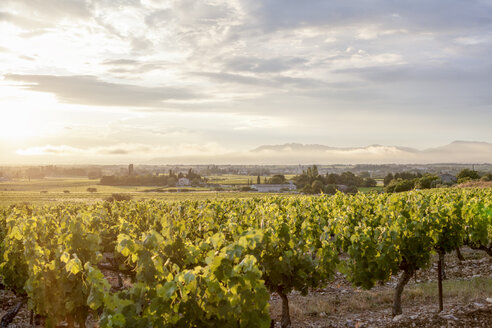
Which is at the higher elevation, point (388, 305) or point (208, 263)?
point (208, 263)

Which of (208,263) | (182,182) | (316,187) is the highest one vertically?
(208,263)

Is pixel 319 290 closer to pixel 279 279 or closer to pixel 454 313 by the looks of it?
pixel 454 313

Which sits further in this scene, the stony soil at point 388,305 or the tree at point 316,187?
the tree at point 316,187

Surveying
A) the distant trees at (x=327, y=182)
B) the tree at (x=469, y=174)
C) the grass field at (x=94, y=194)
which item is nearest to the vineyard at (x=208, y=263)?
the grass field at (x=94, y=194)

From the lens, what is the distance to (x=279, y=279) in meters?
9.36

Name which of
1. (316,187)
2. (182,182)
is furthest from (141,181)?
(316,187)

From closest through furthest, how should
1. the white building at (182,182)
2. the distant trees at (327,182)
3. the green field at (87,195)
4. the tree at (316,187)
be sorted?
1. the green field at (87,195)
2. the tree at (316,187)
3. the distant trees at (327,182)
4. the white building at (182,182)

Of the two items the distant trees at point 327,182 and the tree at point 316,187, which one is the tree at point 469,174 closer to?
the distant trees at point 327,182

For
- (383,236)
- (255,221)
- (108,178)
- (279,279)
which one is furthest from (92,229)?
(108,178)

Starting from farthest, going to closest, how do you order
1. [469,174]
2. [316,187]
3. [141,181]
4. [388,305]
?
[141,181] < [316,187] < [469,174] < [388,305]

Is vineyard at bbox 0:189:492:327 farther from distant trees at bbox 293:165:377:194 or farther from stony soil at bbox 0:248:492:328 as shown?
distant trees at bbox 293:165:377:194

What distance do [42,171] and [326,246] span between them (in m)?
210

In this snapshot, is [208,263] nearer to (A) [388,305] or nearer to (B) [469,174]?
(A) [388,305]

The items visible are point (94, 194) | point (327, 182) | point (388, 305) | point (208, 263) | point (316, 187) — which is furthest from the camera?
point (327, 182)
